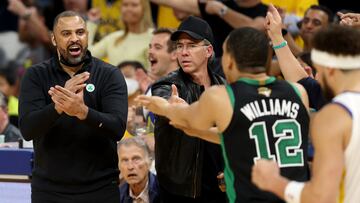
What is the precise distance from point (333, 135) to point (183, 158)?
2156mm

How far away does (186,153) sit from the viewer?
21.9ft

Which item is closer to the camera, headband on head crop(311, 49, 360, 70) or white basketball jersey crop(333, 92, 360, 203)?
white basketball jersey crop(333, 92, 360, 203)

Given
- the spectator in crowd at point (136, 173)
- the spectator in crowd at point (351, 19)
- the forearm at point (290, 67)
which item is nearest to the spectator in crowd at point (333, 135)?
the forearm at point (290, 67)

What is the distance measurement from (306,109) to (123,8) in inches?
227

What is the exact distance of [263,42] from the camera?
5285 mm

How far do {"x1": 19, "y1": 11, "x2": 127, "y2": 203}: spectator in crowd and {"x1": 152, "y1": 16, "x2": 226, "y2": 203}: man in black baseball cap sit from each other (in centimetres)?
39

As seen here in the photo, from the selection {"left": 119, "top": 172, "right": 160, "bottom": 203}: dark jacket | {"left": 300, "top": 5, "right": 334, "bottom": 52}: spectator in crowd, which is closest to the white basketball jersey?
{"left": 119, "top": 172, "right": 160, "bottom": 203}: dark jacket

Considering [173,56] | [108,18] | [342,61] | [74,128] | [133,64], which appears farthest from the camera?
[108,18]

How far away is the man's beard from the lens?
6.54 metres

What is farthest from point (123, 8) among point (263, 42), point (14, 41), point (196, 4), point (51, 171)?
point (263, 42)

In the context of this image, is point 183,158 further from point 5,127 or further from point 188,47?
point 5,127

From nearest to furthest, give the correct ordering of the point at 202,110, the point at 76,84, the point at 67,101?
the point at 202,110 → the point at 67,101 → the point at 76,84

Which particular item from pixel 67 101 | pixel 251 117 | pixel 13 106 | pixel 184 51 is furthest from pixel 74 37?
pixel 13 106

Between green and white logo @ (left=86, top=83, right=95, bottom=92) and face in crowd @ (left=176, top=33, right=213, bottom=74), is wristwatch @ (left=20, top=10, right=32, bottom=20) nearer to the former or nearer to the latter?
face in crowd @ (left=176, top=33, right=213, bottom=74)
